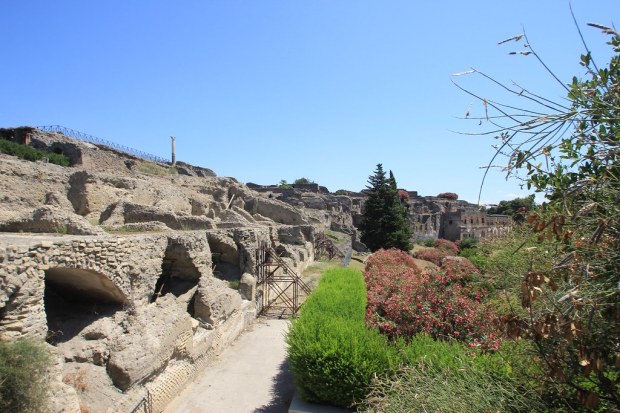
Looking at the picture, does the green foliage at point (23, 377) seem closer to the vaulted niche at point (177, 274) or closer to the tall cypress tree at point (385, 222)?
the vaulted niche at point (177, 274)

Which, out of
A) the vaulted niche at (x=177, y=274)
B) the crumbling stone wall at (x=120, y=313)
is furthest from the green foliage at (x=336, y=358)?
the vaulted niche at (x=177, y=274)

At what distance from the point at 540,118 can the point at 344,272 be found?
457 inches

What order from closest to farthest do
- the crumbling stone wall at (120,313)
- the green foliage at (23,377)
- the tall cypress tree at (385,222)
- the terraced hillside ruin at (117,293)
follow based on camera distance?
the green foliage at (23,377), the crumbling stone wall at (120,313), the terraced hillside ruin at (117,293), the tall cypress tree at (385,222)

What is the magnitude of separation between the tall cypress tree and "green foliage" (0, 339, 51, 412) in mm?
28715

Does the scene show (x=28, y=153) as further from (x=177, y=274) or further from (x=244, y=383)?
(x=244, y=383)

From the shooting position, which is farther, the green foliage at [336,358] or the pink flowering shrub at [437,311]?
the pink flowering shrub at [437,311]

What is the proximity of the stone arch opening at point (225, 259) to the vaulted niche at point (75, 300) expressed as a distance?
561 centimetres

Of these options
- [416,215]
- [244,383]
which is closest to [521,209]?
[244,383]

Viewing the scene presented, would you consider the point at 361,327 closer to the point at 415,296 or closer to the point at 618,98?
the point at 415,296

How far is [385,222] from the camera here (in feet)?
107

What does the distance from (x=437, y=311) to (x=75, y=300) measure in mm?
7099

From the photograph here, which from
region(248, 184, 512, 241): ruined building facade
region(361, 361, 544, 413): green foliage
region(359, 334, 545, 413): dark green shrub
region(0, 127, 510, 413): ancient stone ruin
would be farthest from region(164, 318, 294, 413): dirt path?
region(248, 184, 512, 241): ruined building facade

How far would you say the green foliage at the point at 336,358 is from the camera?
690 cm

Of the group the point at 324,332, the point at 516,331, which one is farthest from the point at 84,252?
the point at 516,331
